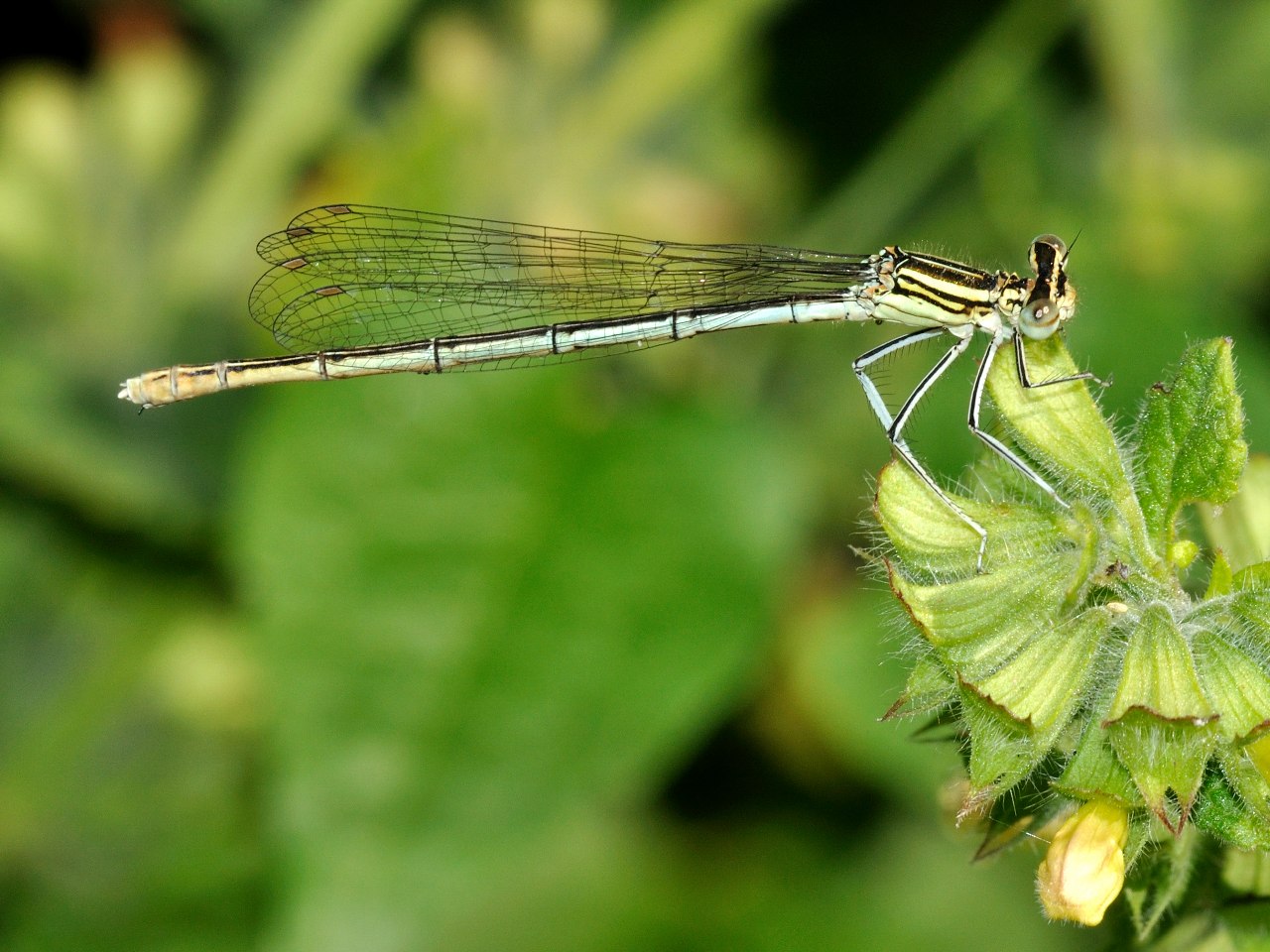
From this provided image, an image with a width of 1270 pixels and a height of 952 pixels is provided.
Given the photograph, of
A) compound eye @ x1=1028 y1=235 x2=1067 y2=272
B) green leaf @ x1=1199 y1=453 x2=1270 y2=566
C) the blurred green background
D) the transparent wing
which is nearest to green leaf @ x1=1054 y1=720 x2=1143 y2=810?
green leaf @ x1=1199 y1=453 x2=1270 y2=566

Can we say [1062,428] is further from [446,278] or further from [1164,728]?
[446,278]

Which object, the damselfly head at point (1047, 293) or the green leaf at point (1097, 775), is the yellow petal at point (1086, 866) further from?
the damselfly head at point (1047, 293)

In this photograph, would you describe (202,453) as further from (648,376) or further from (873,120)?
(873,120)

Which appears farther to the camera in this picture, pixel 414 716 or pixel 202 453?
pixel 202 453

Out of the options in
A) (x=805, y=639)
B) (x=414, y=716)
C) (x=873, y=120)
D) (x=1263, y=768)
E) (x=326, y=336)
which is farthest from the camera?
(x=873, y=120)

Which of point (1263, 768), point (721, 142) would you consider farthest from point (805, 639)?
point (1263, 768)

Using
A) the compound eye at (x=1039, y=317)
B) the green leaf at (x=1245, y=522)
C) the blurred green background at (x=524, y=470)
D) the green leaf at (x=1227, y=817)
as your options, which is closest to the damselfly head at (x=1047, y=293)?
the compound eye at (x=1039, y=317)

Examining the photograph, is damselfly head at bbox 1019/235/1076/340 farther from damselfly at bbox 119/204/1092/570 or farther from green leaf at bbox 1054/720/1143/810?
green leaf at bbox 1054/720/1143/810
